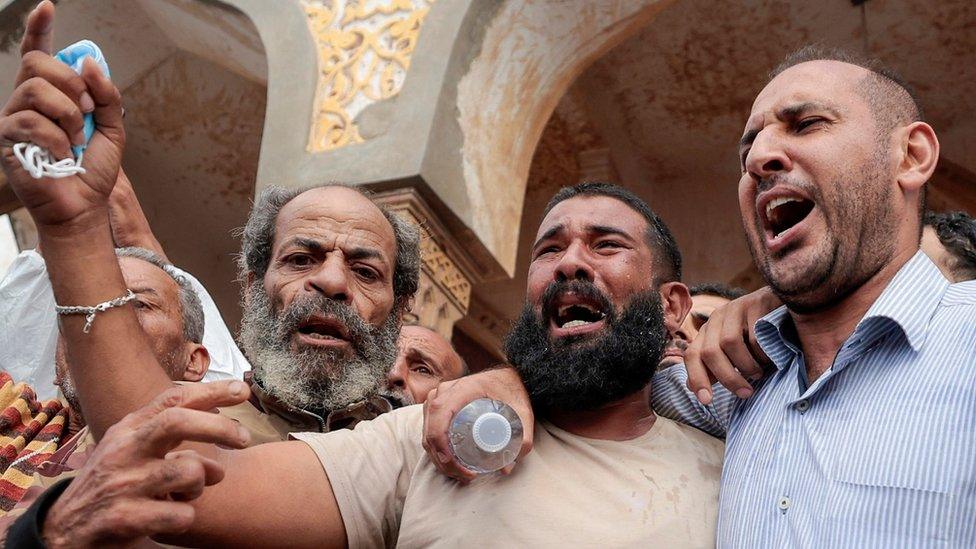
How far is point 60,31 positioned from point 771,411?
561cm

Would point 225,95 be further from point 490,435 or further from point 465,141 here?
point 490,435

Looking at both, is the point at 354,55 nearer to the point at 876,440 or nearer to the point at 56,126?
the point at 56,126

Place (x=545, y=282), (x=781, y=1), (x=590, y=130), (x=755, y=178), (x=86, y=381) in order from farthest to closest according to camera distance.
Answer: (x=590, y=130) < (x=781, y=1) < (x=545, y=282) < (x=755, y=178) < (x=86, y=381)

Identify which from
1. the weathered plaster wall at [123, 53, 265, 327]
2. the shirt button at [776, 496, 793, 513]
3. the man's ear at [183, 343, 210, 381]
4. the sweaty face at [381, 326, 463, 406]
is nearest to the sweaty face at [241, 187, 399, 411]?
the man's ear at [183, 343, 210, 381]

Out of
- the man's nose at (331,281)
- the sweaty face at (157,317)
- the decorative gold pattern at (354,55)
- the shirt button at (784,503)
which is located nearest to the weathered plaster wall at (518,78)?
the decorative gold pattern at (354,55)

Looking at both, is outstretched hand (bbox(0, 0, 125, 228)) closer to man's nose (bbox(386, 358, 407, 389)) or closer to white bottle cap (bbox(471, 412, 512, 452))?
white bottle cap (bbox(471, 412, 512, 452))

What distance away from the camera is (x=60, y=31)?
5.99 metres

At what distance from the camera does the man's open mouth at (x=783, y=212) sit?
5.69ft

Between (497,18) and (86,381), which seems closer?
(86,381)

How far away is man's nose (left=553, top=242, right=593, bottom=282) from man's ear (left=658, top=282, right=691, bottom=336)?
26 cm

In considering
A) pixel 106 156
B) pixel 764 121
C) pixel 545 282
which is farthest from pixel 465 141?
pixel 106 156

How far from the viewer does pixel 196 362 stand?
2654 millimetres

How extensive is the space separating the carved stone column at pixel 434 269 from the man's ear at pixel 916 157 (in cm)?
260

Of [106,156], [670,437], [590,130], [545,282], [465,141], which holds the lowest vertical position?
[590,130]
